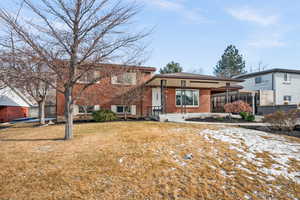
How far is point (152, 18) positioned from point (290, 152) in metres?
6.83

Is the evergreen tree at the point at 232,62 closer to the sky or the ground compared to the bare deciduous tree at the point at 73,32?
closer to the sky

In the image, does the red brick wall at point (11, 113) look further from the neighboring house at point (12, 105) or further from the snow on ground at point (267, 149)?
the snow on ground at point (267, 149)

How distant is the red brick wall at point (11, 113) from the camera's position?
1761 centimetres

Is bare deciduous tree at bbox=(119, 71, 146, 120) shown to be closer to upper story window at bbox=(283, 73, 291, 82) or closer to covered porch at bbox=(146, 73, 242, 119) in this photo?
covered porch at bbox=(146, 73, 242, 119)

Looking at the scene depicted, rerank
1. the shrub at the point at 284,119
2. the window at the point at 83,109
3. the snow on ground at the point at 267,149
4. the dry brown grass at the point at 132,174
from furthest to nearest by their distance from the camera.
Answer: the window at the point at 83,109 < the shrub at the point at 284,119 < the snow on ground at the point at 267,149 < the dry brown grass at the point at 132,174

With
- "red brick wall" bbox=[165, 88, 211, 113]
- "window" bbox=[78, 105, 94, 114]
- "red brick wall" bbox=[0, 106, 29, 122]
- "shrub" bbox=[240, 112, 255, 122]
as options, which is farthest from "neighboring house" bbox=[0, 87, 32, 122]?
"shrub" bbox=[240, 112, 255, 122]

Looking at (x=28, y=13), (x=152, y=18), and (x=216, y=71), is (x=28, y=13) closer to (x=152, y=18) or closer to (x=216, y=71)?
(x=152, y=18)

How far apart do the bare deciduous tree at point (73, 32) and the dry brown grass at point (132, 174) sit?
295 cm

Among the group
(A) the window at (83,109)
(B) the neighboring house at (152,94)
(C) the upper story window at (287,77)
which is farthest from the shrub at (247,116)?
(C) the upper story window at (287,77)

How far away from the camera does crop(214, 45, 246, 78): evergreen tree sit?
39812mm

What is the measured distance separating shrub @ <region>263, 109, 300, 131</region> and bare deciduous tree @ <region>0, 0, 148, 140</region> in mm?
7847

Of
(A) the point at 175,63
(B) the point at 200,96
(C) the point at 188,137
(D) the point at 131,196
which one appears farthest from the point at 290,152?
(A) the point at 175,63

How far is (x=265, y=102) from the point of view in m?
19.5

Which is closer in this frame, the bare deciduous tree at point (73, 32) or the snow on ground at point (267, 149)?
the snow on ground at point (267, 149)
